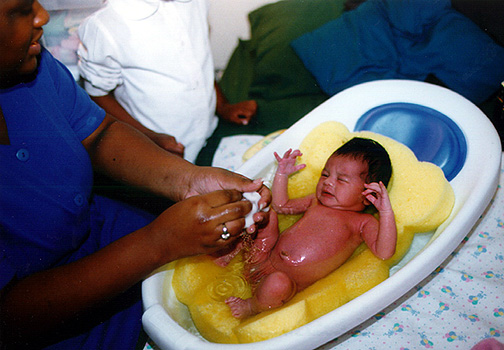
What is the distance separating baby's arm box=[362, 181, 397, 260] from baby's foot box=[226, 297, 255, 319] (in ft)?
1.08

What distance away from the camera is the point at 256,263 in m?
0.96

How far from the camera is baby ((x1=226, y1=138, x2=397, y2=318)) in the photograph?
36.0 inches

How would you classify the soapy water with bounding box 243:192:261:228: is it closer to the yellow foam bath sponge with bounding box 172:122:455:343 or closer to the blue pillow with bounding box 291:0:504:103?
the yellow foam bath sponge with bounding box 172:122:455:343

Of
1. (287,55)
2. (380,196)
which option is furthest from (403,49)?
(380,196)

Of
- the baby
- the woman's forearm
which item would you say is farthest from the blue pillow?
the woman's forearm

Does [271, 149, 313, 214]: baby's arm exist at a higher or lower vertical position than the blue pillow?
lower

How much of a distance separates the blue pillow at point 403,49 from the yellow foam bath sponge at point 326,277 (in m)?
0.40

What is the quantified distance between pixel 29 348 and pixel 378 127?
1.02 m

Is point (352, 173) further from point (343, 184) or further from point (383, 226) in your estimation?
point (383, 226)

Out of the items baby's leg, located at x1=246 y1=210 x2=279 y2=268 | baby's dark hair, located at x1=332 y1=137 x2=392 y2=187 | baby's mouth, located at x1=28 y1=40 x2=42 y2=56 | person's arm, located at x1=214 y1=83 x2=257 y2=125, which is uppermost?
baby's mouth, located at x1=28 y1=40 x2=42 y2=56

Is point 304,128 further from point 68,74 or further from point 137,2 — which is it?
point 68,74

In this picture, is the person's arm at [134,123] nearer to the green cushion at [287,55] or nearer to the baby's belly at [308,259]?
the baby's belly at [308,259]

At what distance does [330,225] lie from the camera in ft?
3.26

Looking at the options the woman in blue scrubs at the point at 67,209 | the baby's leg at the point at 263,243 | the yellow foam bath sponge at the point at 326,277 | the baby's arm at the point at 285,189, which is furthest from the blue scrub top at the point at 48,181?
the baby's arm at the point at 285,189
